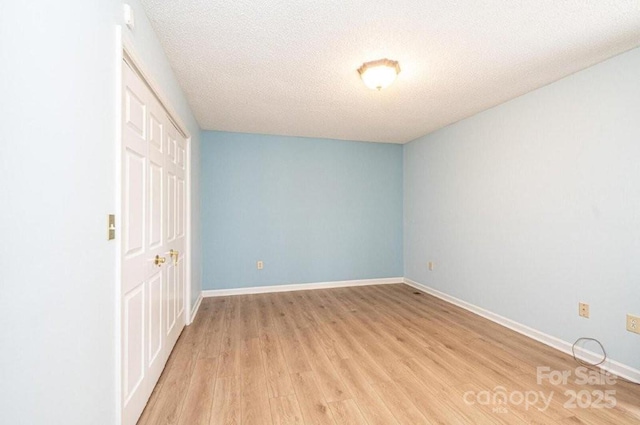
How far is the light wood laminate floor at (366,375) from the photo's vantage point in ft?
5.45

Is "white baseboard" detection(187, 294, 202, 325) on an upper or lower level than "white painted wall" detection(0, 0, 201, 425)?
lower

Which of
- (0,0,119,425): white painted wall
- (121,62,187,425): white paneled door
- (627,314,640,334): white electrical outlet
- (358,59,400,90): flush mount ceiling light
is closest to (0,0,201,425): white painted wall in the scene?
(0,0,119,425): white painted wall

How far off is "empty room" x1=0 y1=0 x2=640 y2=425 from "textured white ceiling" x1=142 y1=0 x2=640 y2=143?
2 centimetres

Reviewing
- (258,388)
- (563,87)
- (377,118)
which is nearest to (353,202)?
(377,118)

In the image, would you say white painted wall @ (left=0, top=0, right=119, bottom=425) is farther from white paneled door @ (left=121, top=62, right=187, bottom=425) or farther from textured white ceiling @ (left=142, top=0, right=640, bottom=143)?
textured white ceiling @ (left=142, top=0, right=640, bottom=143)

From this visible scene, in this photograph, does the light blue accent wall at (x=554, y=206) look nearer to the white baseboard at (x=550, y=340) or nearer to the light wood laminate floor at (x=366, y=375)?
the white baseboard at (x=550, y=340)

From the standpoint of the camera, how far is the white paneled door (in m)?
1.43

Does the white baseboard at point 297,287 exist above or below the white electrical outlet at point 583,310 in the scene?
below

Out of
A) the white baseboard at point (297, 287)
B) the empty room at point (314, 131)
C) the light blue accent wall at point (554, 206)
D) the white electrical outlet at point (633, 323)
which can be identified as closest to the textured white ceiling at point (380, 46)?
the empty room at point (314, 131)

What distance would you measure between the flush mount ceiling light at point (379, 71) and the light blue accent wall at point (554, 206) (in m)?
1.57

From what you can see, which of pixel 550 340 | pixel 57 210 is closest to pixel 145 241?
pixel 57 210

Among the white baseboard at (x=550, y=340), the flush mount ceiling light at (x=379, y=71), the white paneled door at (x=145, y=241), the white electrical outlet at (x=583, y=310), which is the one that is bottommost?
the white baseboard at (x=550, y=340)

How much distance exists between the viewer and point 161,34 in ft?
6.11

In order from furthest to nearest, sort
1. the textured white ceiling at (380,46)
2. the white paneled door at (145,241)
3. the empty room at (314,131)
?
the textured white ceiling at (380,46), the white paneled door at (145,241), the empty room at (314,131)
